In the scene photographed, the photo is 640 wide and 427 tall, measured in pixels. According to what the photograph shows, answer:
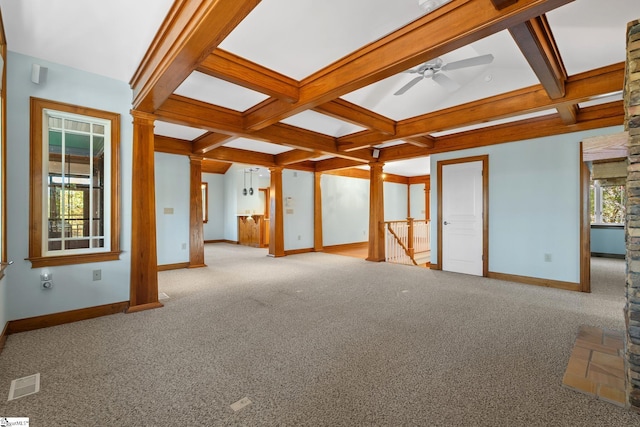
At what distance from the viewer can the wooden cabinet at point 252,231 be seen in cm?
944

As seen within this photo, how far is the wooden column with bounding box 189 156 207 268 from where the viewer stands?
19.7ft

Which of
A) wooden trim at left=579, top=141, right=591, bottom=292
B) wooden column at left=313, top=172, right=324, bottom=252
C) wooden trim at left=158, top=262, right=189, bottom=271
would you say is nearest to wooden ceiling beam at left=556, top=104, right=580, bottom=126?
wooden trim at left=579, top=141, right=591, bottom=292

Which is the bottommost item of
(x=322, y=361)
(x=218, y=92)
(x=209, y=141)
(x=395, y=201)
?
(x=322, y=361)

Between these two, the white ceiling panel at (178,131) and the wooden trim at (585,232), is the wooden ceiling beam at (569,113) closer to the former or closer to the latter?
the wooden trim at (585,232)

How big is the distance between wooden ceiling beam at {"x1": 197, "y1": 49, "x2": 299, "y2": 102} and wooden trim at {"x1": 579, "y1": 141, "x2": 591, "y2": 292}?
4151 millimetres

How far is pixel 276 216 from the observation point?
287 inches

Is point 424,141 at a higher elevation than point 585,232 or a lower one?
higher

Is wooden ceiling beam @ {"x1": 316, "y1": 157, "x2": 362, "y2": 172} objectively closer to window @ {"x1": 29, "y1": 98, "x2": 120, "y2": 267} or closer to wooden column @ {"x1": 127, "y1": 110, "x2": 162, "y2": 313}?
wooden column @ {"x1": 127, "y1": 110, "x2": 162, "y2": 313}

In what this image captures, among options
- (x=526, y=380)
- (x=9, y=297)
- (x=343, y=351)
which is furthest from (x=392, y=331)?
(x=9, y=297)

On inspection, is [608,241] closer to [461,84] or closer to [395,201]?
[395,201]

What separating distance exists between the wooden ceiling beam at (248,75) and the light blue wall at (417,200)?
9180mm

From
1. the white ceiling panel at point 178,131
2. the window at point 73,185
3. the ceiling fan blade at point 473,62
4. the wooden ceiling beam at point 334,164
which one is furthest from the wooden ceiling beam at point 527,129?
the window at point 73,185

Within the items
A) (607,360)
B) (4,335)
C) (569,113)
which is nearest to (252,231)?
(4,335)

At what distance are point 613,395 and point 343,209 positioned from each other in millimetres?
7591
